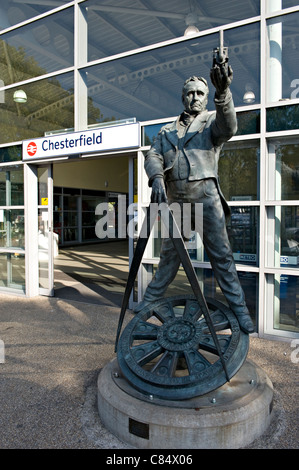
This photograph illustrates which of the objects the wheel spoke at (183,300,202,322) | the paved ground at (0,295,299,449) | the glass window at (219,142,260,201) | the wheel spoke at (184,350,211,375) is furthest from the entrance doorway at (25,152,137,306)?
the wheel spoke at (184,350,211,375)

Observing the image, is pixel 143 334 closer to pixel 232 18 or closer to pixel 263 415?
pixel 263 415

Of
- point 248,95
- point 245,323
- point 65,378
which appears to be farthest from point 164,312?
point 248,95

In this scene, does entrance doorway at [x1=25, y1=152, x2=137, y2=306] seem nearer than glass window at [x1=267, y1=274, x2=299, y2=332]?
No

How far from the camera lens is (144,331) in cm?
309

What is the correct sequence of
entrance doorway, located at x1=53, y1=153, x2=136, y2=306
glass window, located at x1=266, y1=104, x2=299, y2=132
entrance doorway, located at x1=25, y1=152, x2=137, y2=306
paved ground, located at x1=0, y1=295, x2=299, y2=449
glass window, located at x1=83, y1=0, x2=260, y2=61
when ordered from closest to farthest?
1. paved ground, located at x1=0, y1=295, x2=299, y2=449
2. glass window, located at x1=266, y1=104, x2=299, y2=132
3. glass window, located at x1=83, y1=0, x2=260, y2=61
4. entrance doorway, located at x1=25, y1=152, x2=137, y2=306
5. entrance doorway, located at x1=53, y1=153, x2=136, y2=306

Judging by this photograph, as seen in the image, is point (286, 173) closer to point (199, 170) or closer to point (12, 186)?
point (199, 170)

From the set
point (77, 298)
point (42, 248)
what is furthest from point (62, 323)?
point (42, 248)

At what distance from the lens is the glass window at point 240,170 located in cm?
477

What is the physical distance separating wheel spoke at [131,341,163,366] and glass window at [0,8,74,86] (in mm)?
5464

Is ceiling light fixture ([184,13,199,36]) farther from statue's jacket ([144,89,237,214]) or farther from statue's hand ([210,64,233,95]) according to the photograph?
statue's hand ([210,64,233,95])

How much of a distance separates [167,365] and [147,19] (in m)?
5.51

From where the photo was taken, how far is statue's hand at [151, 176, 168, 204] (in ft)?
8.82

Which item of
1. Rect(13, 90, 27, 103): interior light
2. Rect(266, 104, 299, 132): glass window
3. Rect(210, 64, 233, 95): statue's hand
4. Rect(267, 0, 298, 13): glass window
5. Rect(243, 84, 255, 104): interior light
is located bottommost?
Rect(210, 64, 233, 95): statue's hand


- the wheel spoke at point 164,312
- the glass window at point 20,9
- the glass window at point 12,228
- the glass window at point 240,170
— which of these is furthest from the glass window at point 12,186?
the wheel spoke at point 164,312
